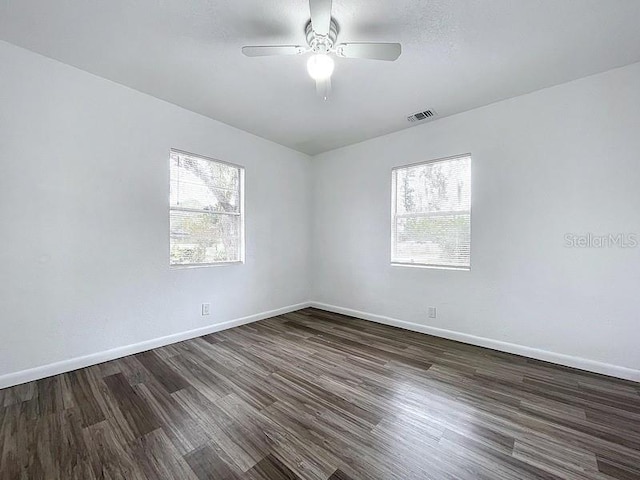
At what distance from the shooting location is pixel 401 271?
141 inches

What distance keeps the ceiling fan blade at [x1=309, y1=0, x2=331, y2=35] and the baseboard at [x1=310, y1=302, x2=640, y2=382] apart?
325 centimetres

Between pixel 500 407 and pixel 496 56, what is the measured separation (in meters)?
2.71

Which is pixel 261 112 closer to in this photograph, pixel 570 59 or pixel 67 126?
pixel 67 126

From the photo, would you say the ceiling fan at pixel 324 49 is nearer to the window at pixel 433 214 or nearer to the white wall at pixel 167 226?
the white wall at pixel 167 226

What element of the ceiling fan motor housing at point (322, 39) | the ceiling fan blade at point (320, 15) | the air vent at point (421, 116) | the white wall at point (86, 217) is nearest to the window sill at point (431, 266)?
the air vent at point (421, 116)

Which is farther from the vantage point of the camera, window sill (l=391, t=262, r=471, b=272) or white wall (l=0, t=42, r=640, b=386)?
window sill (l=391, t=262, r=471, b=272)

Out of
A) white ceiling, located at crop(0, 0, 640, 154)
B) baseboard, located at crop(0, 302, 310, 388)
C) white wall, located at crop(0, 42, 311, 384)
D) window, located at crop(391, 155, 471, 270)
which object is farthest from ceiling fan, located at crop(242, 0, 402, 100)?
baseboard, located at crop(0, 302, 310, 388)

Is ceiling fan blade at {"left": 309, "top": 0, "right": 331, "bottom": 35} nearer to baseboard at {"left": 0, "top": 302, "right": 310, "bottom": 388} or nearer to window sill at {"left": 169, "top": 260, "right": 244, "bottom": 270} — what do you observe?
window sill at {"left": 169, "top": 260, "right": 244, "bottom": 270}

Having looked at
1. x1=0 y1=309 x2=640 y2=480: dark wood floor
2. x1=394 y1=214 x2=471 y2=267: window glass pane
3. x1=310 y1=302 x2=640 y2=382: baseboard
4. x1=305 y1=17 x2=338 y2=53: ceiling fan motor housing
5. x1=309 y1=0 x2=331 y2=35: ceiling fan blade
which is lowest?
x1=0 y1=309 x2=640 y2=480: dark wood floor

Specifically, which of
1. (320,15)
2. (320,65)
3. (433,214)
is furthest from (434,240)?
(320,15)

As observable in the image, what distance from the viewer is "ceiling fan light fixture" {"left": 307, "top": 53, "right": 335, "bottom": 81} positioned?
192cm

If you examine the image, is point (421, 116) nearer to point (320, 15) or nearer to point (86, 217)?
point (320, 15)

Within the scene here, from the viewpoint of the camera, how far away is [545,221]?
8.54ft

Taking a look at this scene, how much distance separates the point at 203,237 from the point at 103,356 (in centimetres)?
153
